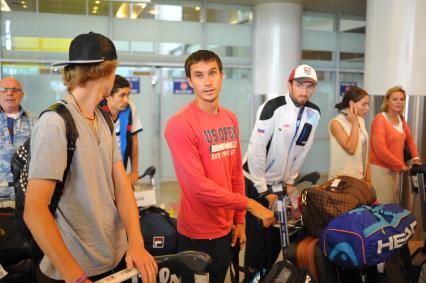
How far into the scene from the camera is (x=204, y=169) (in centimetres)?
219

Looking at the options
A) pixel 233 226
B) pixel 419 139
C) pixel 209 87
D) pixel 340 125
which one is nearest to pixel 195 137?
pixel 209 87

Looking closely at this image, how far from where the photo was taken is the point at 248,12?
26.3 feet

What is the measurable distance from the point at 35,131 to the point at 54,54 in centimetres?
614

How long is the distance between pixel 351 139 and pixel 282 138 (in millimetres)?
884

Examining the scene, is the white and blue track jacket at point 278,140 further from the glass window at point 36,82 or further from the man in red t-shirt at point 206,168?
the glass window at point 36,82

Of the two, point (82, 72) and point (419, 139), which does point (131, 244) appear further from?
point (419, 139)

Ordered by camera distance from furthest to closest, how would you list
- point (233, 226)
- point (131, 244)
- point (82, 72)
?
point (233, 226) < point (131, 244) < point (82, 72)

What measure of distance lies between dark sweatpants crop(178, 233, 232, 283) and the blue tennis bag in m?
0.58

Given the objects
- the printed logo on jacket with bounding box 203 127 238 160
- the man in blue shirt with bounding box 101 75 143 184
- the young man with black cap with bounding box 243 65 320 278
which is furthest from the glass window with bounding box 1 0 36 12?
the printed logo on jacket with bounding box 203 127 238 160

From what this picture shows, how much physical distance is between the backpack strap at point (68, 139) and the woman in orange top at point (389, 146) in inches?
141

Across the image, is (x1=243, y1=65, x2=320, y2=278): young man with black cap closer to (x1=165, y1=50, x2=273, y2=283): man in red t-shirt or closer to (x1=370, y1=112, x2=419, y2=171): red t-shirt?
(x1=165, y1=50, x2=273, y2=283): man in red t-shirt

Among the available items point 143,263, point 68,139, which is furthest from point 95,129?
point 143,263

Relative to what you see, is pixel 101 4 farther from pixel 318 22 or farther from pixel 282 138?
pixel 282 138

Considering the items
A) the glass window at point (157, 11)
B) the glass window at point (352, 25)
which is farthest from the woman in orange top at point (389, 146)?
the glass window at point (352, 25)
